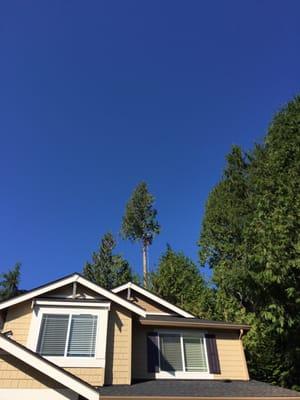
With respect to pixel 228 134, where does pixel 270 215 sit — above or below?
below

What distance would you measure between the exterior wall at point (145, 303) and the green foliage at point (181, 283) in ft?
28.8

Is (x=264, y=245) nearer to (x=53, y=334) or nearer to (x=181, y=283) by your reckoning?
(x=53, y=334)

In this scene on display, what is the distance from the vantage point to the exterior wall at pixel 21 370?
6113 millimetres

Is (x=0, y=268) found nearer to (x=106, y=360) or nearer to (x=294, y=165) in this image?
(x=106, y=360)

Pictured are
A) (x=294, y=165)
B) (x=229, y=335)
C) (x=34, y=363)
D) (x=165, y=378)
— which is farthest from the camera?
A: (x=294, y=165)

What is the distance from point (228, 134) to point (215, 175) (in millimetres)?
3727

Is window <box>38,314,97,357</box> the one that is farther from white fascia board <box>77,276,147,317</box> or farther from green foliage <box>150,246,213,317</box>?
green foliage <box>150,246,213,317</box>

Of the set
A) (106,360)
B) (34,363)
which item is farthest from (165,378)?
(34,363)

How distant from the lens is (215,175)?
25.0 meters

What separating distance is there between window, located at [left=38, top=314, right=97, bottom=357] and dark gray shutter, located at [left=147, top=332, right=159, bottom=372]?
218 centimetres

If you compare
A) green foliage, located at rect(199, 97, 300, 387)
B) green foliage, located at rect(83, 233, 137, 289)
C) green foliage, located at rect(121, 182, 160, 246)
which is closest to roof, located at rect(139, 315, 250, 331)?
green foliage, located at rect(199, 97, 300, 387)

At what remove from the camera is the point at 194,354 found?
9969 mm

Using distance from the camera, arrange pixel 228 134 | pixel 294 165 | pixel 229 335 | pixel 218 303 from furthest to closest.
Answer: pixel 228 134
pixel 218 303
pixel 294 165
pixel 229 335

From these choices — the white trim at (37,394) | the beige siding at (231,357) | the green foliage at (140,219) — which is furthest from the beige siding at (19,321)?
the green foliage at (140,219)
